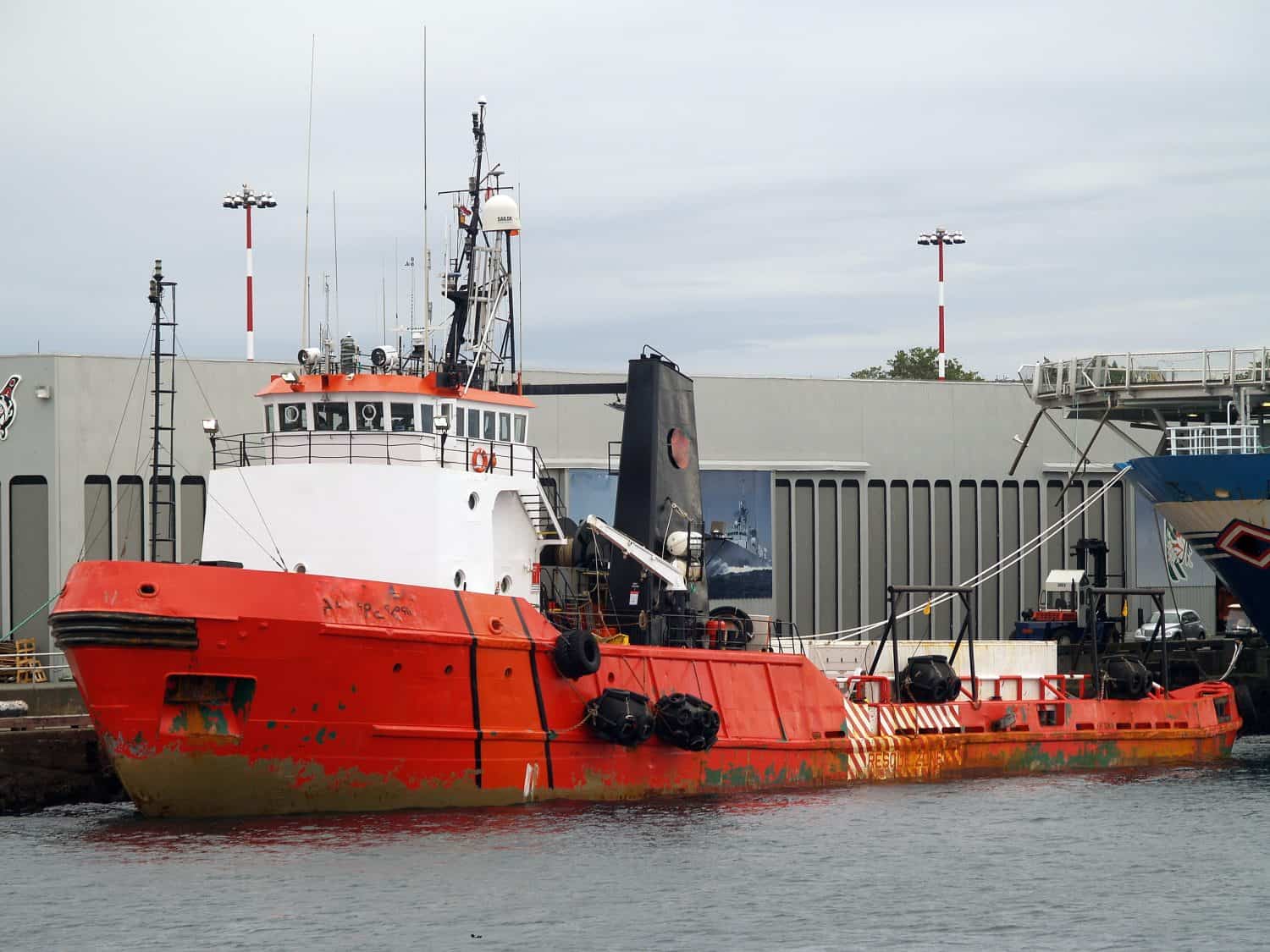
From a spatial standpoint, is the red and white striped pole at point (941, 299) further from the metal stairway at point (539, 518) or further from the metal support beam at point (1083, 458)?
the metal stairway at point (539, 518)

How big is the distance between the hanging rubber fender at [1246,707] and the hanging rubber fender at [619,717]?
16.7 metres

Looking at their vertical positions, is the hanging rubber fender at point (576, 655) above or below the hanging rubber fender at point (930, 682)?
above

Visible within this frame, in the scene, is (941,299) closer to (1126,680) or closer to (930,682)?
(1126,680)

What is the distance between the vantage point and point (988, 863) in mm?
18844

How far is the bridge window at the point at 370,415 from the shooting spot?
21.2 m

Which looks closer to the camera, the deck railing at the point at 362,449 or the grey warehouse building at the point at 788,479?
the deck railing at the point at 362,449

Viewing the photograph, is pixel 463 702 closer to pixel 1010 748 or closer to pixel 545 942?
pixel 545 942

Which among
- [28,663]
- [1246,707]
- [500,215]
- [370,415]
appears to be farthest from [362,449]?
[1246,707]

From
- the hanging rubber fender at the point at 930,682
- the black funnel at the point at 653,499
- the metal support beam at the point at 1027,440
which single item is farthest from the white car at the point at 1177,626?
the black funnel at the point at 653,499

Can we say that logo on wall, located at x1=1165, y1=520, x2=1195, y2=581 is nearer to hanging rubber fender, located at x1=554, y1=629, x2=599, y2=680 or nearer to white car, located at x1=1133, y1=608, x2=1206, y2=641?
white car, located at x1=1133, y1=608, x2=1206, y2=641

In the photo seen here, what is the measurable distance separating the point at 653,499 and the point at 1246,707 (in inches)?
653

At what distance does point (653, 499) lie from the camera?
2336 cm

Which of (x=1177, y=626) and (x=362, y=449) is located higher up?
(x=362, y=449)

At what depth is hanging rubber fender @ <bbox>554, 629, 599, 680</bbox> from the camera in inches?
813
